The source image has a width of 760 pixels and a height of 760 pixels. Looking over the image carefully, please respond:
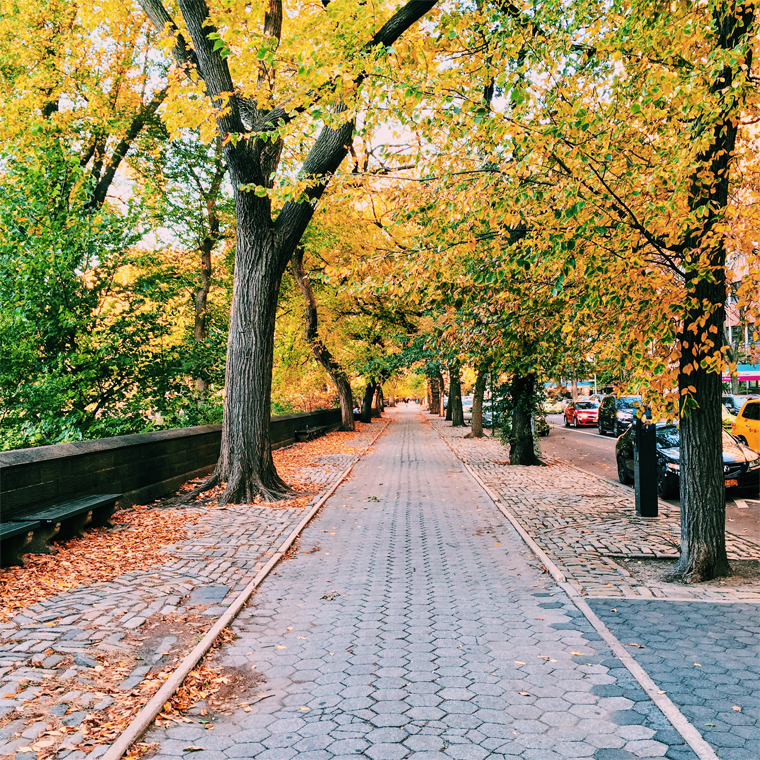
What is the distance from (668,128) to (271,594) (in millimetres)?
5915

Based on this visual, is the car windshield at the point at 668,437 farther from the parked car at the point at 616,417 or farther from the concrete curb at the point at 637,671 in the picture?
the parked car at the point at 616,417

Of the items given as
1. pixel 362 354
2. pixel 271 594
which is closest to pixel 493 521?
pixel 271 594

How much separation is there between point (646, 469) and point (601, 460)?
10.8 meters

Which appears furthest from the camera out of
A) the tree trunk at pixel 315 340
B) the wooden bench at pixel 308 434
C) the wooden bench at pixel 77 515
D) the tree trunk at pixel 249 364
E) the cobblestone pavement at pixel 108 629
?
the wooden bench at pixel 308 434

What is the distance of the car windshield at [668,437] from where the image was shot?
13078 millimetres

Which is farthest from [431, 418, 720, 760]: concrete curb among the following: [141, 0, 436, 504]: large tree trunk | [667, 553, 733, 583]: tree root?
[141, 0, 436, 504]: large tree trunk

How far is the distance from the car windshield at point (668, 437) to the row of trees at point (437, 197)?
2.61m

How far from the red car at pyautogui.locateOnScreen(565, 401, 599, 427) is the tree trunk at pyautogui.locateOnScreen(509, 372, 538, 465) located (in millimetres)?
21087

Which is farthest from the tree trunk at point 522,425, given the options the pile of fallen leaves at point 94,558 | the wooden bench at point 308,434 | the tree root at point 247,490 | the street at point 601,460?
the wooden bench at point 308,434

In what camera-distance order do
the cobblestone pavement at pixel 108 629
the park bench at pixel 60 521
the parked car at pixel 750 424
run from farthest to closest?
the parked car at pixel 750 424, the park bench at pixel 60 521, the cobblestone pavement at pixel 108 629

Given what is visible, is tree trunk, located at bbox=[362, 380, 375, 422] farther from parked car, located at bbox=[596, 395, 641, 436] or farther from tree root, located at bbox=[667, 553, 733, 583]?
tree root, located at bbox=[667, 553, 733, 583]

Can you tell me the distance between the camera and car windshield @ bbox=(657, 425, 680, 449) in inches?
515

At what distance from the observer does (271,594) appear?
6.48 metres

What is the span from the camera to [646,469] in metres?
10.1
